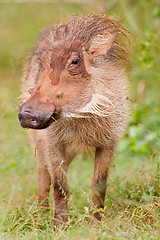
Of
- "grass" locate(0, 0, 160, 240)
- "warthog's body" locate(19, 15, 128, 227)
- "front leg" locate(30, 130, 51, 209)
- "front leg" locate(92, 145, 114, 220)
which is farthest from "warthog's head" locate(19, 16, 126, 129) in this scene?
"front leg" locate(30, 130, 51, 209)

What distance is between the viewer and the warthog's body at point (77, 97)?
11.1ft

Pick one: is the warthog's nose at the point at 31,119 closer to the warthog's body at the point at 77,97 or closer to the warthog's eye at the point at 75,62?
the warthog's body at the point at 77,97

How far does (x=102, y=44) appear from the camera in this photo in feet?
11.9

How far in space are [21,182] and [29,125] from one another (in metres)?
2.30

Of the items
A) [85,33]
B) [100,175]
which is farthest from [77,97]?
→ [100,175]

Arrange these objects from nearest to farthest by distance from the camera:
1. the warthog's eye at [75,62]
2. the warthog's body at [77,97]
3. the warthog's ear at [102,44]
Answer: the warthog's body at [77,97] → the warthog's eye at [75,62] → the warthog's ear at [102,44]

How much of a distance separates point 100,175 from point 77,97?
2.92ft

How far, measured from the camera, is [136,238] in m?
3.15

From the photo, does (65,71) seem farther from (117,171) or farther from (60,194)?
(117,171)

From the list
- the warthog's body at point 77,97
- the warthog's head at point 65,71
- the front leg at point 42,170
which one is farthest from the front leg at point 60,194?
the warthog's head at point 65,71

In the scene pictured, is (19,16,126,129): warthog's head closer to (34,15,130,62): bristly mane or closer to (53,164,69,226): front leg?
(34,15,130,62): bristly mane

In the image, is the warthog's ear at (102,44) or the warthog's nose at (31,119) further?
the warthog's ear at (102,44)

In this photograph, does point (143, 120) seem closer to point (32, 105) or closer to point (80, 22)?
point (80, 22)

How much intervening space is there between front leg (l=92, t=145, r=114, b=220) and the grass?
0.10 meters
